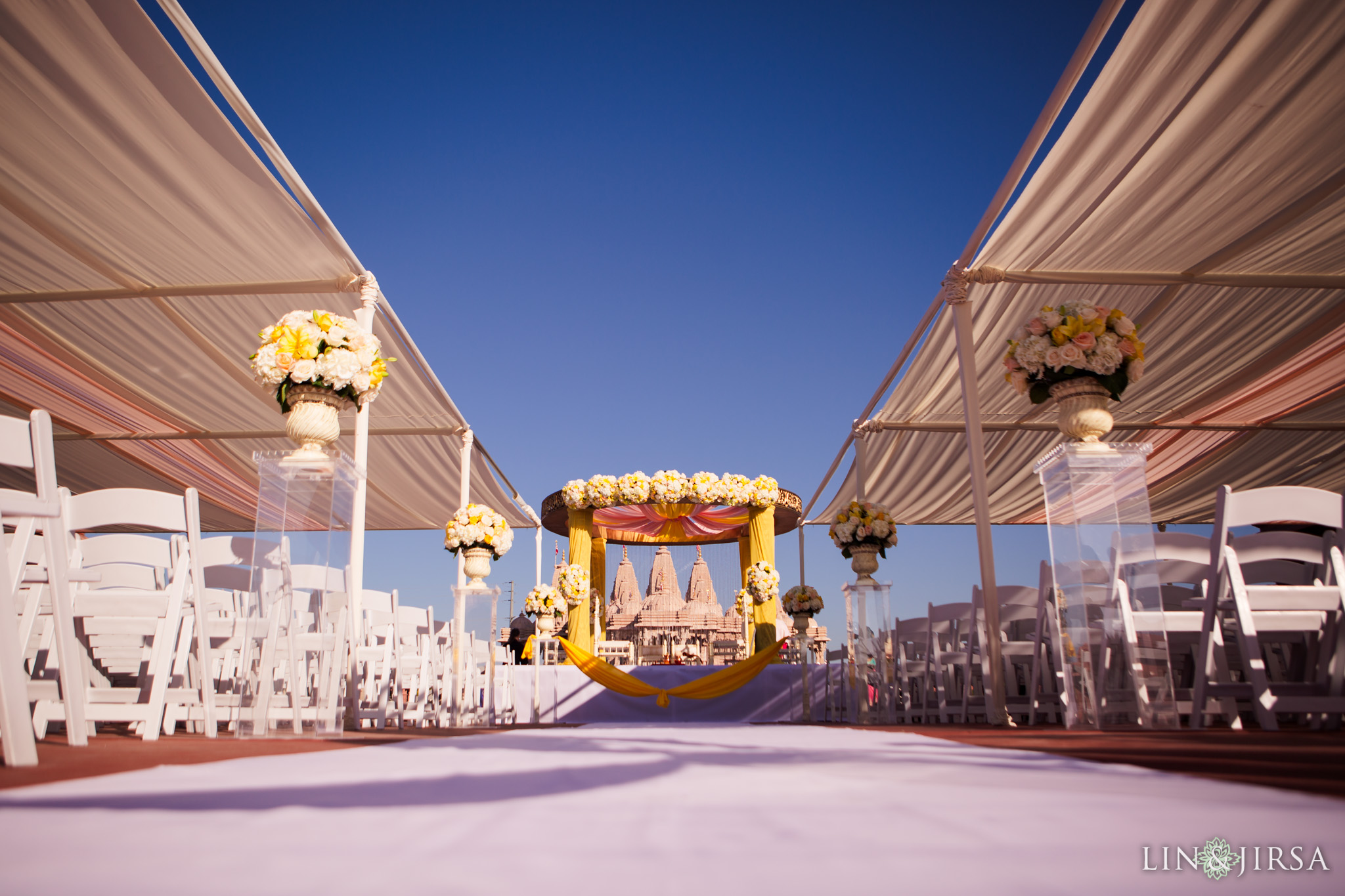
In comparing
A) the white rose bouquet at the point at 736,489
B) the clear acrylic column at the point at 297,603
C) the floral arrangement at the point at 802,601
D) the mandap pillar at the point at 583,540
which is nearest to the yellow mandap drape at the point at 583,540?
the mandap pillar at the point at 583,540

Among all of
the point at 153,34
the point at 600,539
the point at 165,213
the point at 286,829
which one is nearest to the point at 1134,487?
the point at 286,829

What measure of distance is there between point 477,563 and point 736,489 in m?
5.31

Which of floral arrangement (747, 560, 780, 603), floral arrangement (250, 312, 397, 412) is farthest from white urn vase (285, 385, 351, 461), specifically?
floral arrangement (747, 560, 780, 603)

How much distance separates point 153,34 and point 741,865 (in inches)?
175

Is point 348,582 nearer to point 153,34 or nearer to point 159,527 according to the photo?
point 159,527

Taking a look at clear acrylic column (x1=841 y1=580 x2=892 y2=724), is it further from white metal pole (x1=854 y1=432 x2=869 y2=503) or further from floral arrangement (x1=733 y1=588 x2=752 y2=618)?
floral arrangement (x1=733 y1=588 x2=752 y2=618)

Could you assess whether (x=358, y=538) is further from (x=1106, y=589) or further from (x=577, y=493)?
(x=577, y=493)

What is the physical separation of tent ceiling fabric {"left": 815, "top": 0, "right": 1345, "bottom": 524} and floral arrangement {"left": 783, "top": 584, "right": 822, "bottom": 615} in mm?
1659

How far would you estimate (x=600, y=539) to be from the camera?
12766 millimetres

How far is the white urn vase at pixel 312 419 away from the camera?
350 centimetres

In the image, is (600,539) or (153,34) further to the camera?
(600,539)

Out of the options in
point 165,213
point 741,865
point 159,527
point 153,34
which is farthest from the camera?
point 165,213

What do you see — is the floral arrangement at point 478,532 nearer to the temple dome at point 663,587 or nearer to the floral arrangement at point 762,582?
the floral arrangement at point 762,582

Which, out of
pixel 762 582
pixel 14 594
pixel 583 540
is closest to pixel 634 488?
pixel 583 540
